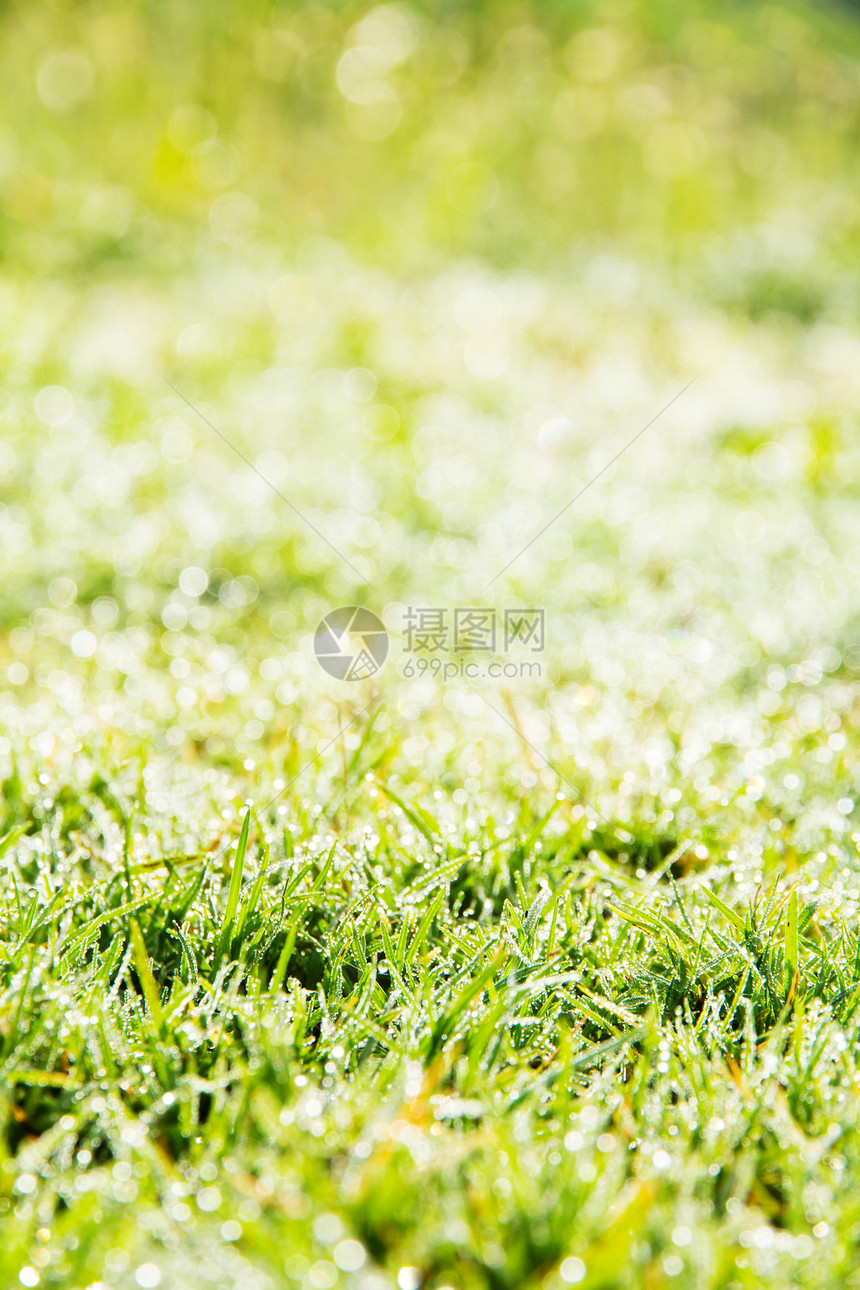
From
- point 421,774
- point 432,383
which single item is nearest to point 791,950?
point 421,774

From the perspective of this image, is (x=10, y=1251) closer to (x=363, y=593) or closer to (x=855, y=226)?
(x=363, y=593)

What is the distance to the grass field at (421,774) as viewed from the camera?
1071 mm

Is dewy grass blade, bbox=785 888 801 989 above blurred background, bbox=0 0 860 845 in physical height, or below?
below

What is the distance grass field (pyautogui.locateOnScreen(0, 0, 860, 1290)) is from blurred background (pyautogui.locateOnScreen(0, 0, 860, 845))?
0.08 ft

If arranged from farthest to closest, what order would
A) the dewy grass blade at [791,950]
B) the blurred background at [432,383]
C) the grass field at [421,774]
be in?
the blurred background at [432,383]
the dewy grass blade at [791,950]
the grass field at [421,774]

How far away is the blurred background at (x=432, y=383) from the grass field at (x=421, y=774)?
24 mm

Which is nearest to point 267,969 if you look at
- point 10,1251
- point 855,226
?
point 10,1251

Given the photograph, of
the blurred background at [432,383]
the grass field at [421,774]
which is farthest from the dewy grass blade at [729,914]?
the blurred background at [432,383]

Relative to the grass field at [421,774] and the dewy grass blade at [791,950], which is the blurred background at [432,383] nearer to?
the grass field at [421,774]

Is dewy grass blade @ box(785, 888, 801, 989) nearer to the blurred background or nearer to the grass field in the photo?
the grass field

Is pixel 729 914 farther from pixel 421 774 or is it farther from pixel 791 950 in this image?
pixel 421 774

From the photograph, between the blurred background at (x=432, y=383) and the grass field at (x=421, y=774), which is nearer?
the grass field at (x=421, y=774)

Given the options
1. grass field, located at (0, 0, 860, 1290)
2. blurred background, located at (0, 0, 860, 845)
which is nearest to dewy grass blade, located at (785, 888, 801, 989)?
grass field, located at (0, 0, 860, 1290)

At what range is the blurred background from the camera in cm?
229
